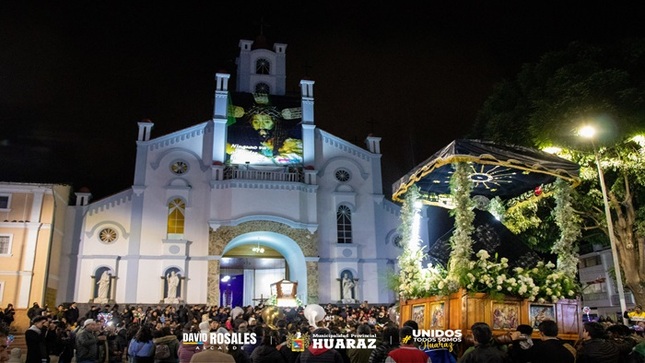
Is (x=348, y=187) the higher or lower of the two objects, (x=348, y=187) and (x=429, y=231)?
the higher

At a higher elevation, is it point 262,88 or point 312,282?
point 262,88

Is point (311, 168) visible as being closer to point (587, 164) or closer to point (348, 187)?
point (348, 187)

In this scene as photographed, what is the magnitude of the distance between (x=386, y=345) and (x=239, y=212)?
22.5 meters

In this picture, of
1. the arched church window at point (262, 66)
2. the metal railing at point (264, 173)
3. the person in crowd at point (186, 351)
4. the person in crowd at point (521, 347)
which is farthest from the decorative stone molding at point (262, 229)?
the person in crowd at point (521, 347)

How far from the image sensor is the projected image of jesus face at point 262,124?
1210 inches

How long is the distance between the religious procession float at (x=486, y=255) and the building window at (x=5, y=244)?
2103 cm

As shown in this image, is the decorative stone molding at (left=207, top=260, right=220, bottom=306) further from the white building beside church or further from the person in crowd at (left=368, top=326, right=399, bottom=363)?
the person in crowd at (left=368, top=326, right=399, bottom=363)

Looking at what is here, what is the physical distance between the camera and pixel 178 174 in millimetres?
29734

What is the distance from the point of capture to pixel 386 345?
6547 mm

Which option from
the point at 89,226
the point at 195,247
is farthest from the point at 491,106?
the point at 89,226

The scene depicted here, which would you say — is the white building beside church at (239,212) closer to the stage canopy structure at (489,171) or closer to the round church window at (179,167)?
the round church window at (179,167)

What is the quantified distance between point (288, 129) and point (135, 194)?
9.31 m

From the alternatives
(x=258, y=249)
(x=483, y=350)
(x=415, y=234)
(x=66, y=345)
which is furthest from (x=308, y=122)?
(x=483, y=350)

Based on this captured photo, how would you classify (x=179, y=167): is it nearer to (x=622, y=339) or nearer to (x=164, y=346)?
(x=164, y=346)
